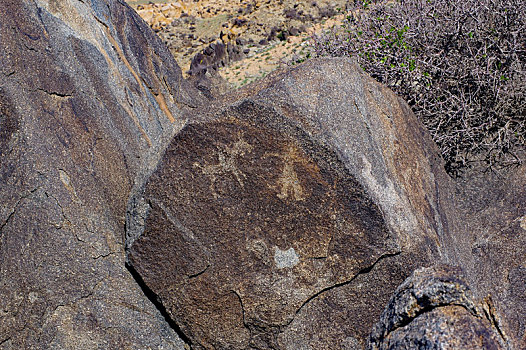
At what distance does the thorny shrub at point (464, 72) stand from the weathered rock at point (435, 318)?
6.31ft

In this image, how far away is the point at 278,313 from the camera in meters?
2.55

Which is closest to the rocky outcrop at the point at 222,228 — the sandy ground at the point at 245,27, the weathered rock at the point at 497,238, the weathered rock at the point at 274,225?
the weathered rock at the point at 274,225

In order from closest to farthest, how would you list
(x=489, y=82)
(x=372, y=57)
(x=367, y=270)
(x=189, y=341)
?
(x=367, y=270)
(x=189, y=341)
(x=489, y=82)
(x=372, y=57)

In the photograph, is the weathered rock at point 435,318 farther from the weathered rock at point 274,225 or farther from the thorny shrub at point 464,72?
the thorny shrub at point 464,72

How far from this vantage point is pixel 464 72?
401cm

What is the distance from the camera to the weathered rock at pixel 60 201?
255cm

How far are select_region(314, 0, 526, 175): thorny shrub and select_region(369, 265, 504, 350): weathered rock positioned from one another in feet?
6.31

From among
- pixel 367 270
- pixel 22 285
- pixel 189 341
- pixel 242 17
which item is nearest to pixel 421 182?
pixel 367 270

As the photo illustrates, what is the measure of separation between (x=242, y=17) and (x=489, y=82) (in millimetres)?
11705

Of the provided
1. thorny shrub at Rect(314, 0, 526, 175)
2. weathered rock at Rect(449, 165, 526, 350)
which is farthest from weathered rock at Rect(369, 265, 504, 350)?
thorny shrub at Rect(314, 0, 526, 175)

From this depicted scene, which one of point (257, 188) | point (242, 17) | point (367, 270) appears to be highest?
point (257, 188)

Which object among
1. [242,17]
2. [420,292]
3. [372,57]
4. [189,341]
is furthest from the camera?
[242,17]

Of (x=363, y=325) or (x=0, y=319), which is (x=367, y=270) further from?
(x=0, y=319)

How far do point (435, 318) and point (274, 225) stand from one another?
885 mm
